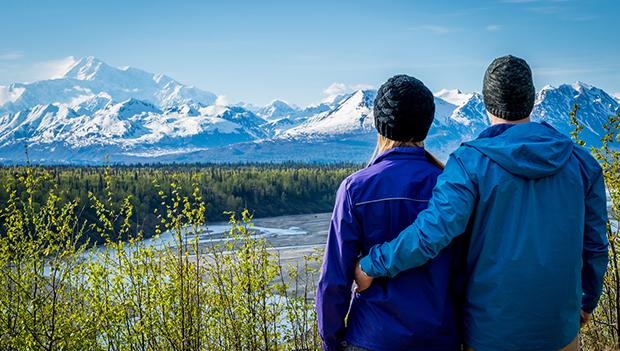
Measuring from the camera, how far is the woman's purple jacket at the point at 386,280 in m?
2.65

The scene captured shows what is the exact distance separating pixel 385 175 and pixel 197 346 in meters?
4.34

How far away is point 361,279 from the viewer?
2.71 m

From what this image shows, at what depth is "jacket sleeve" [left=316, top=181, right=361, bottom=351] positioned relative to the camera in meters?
2.71

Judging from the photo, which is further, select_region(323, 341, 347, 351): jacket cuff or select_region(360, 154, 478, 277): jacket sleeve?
select_region(323, 341, 347, 351): jacket cuff

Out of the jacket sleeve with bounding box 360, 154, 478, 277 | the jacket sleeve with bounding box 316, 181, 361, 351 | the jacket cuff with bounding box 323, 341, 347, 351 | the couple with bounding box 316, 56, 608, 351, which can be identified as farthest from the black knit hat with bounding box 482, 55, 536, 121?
the jacket cuff with bounding box 323, 341, 347, 351

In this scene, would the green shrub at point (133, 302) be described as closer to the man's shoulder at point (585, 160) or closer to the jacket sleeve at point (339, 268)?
the jacket sleeve at point (339, 268)

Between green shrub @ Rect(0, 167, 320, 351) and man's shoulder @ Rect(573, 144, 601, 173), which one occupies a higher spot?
man's shoulder @ Rect(573, 144, 601, 173)

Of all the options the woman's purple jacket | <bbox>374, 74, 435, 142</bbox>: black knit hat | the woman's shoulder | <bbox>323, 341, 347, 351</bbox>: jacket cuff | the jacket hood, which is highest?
<bbox>374, 74, 435, 142</bbox>: black knit hat

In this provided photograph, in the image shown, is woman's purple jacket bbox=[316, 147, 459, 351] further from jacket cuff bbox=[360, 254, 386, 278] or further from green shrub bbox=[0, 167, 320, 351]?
green shrub bbox=[0, 167, 320, 351]

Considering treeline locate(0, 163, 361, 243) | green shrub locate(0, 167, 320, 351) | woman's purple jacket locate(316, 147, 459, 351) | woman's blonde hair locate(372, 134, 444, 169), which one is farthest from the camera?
treeline locate(0, 163, 361, 243)

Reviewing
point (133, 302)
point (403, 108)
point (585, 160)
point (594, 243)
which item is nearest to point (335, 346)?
point (403, 108)

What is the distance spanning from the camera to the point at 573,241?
2637 millimetres

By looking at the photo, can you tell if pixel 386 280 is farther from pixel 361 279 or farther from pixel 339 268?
pixel 339 268

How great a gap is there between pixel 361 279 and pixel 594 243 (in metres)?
1.13
